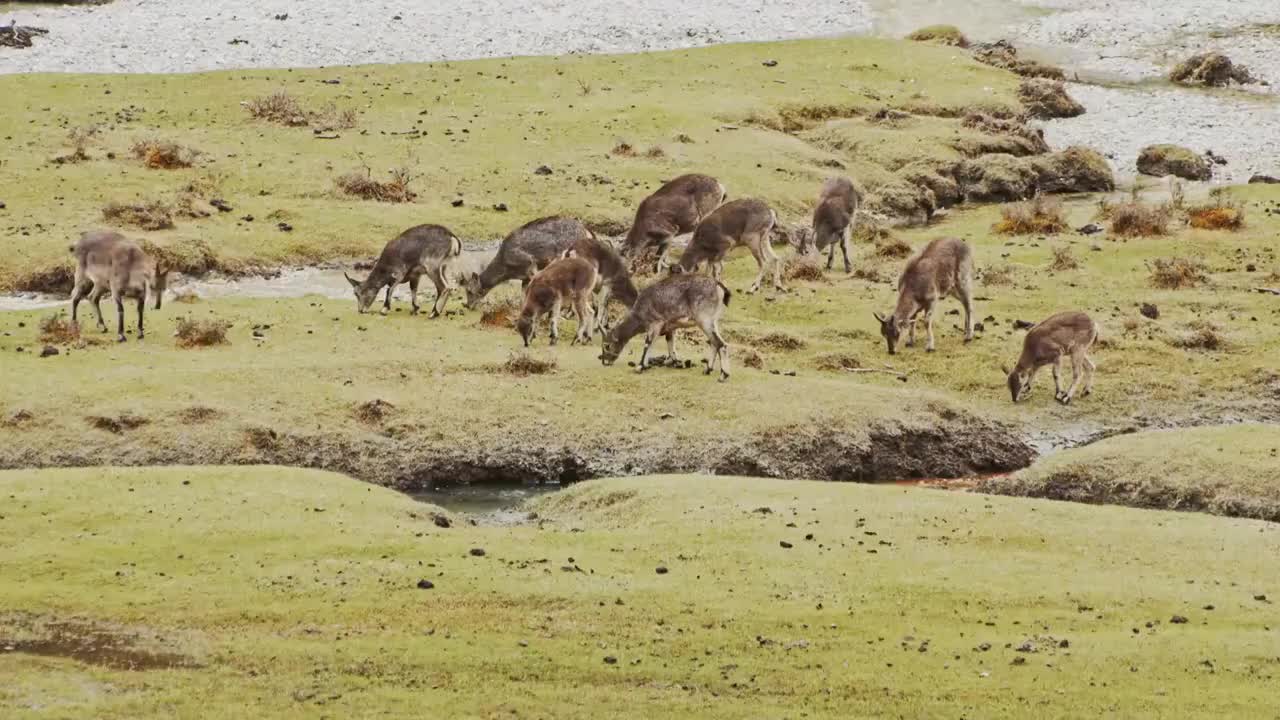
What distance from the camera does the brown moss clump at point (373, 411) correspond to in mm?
30039

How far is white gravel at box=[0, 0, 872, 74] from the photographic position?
205 feet

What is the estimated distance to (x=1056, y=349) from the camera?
32469 millimetres

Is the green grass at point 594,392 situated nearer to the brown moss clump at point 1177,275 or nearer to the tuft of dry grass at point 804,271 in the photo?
the brown moss clump at point 1177,275

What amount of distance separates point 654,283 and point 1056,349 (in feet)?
23.0

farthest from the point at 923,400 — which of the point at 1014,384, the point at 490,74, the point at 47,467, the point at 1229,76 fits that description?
the point at 1229,76

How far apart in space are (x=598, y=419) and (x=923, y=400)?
18.2 feet

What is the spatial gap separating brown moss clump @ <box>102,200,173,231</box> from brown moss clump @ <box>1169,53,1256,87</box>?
36.9 m

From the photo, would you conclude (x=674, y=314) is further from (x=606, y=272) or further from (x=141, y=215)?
(x=141, y=215)

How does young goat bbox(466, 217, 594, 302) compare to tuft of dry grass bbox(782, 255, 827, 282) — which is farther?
tuft of dry grass bbox(782, 255, 827, 282)

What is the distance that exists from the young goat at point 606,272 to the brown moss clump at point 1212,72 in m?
34.9

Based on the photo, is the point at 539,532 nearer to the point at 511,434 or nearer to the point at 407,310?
the point at 511,434

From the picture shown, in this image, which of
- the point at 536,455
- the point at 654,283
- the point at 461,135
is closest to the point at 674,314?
the point at 654,283

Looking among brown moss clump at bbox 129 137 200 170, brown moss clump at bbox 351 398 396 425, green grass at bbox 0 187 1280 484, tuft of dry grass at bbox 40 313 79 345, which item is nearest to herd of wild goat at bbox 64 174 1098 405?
tuft of dry grass at bbox 40 313 79 345

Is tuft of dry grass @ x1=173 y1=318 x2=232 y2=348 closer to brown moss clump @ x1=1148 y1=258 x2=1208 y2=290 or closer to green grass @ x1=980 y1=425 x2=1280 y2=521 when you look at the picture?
green grass @ x1=980 y1=425 x2=1280 y2=521
